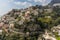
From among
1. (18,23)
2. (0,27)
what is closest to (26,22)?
(18,23)

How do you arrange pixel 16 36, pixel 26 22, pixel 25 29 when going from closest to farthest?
1. pixel 16 36
2. pixel 25 29
3. pixel 26 22

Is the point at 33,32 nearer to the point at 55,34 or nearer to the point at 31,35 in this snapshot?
the point at 31,35

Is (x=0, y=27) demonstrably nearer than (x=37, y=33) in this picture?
No

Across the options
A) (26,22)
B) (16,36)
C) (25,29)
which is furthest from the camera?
(26,22)

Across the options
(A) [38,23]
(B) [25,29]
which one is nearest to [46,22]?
(A) [38,23]

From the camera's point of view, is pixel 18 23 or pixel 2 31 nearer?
pixel 2 31

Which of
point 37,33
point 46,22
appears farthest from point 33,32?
point 46,22

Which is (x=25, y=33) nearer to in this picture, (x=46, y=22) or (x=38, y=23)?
(x=38, y=23)

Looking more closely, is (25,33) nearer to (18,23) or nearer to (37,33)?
(37,33)
